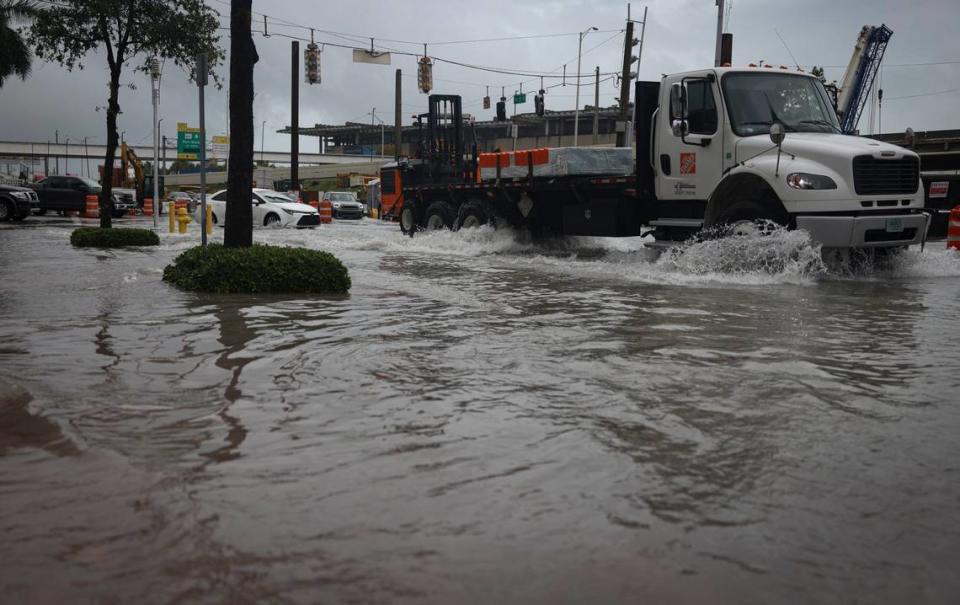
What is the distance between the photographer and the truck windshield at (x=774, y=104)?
1304 cm

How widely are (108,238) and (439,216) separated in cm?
717

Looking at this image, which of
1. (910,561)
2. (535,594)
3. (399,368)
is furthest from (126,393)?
(910,561)

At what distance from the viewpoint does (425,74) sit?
36.2 m

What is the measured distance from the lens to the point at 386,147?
125500mm

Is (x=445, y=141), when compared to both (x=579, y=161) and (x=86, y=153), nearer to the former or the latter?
(x=579, y=161)

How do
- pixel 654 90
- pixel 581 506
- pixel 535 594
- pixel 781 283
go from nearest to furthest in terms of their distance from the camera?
pixel 535 594 → pixel 581 506 → pixel 781 283 → pixel 654 90

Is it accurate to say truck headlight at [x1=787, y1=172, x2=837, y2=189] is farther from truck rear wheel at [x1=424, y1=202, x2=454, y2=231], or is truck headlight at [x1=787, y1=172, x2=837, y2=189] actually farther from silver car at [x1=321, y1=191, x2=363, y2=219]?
silver car at [x1=321, y1=191, x2=363, y2=219]

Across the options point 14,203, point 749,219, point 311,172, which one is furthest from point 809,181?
point 311,172

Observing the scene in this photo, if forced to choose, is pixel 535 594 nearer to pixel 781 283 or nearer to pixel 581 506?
pixel 581 506

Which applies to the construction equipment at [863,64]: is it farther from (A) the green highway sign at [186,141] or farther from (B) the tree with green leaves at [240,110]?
(A) the green highway sign at [186,141]

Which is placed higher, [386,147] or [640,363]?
[386,147]

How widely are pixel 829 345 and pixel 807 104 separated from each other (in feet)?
23.6

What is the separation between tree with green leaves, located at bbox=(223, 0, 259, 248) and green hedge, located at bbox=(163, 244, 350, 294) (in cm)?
94

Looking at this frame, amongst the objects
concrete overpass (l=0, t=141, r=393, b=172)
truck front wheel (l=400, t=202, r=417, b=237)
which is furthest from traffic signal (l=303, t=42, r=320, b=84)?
concrete overpass (l=0, t=141, r=393, b=172)
